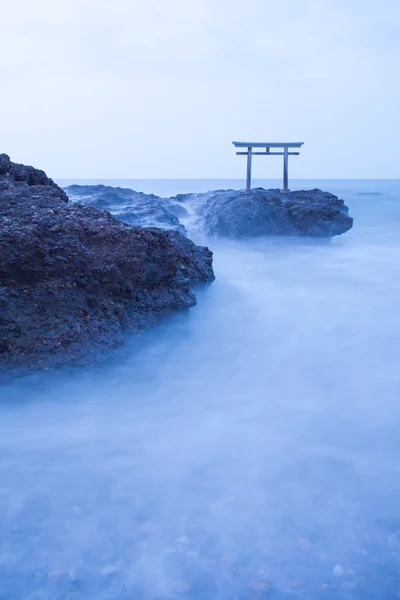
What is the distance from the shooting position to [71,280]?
151 inches

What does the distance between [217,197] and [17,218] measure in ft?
28.3

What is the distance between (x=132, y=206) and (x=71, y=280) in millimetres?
7425

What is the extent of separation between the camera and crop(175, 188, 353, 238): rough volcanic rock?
10766 millimetres

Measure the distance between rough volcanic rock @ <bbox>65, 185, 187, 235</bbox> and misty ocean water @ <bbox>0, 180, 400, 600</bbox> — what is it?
4.95 meters

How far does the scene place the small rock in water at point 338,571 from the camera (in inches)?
76.0

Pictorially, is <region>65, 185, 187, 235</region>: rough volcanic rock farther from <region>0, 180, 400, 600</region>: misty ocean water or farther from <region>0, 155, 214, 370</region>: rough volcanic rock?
<region>0, 180, 400, 600</region>: misty ocean water

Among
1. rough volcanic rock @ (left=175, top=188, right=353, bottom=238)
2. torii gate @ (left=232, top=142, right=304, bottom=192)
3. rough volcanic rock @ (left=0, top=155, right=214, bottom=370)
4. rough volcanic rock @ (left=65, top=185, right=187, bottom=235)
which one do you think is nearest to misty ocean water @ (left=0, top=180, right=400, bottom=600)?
rough volcanic rock @ (left=0, top=155, right=214, bottom=370)

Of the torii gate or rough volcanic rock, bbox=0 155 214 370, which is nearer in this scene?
rough volcanic rock, bbox=0 155 214 370

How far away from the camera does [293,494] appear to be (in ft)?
7.89

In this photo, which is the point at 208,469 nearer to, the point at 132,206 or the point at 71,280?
the point at 71,280

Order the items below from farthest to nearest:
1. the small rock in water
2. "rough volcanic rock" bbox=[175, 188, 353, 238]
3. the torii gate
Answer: the torii gate, "rough volcanic rock" bbox=[175, 188, 353, 238], the small rock in water

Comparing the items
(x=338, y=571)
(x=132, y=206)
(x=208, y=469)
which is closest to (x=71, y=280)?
(x=208, y=469)

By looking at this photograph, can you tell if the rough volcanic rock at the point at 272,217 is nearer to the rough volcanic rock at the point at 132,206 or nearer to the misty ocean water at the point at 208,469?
the rough volcanic rock at the point at 132,206

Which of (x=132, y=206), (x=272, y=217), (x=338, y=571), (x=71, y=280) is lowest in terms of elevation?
(x=338, y=571)
